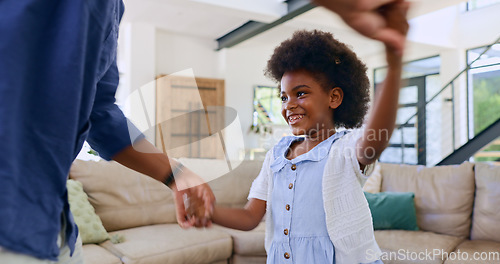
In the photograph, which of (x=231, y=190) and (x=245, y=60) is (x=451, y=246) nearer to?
(x=231, y=190)

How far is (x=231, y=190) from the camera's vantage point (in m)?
2.96

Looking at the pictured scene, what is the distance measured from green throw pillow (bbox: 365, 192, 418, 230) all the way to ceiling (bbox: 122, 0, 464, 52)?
197 cm

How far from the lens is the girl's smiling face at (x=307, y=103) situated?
96 centimetres

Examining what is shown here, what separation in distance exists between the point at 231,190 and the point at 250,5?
275cm

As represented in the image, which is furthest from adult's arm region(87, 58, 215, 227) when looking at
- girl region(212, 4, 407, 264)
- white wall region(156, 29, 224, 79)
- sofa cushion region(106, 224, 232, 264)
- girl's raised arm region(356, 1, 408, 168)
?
white wall region(156, 29, 224, 79)

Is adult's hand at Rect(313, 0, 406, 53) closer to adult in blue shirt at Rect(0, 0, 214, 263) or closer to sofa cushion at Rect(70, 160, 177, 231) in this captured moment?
adult in blue shirt at Rect(0, 0, 214, 263)

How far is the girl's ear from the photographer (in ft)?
3.24

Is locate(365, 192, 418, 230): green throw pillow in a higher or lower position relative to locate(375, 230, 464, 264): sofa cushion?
higher

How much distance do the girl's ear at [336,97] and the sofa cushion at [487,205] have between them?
79.0 inches

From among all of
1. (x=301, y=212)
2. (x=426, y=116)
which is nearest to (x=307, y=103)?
(x=301, y=212)

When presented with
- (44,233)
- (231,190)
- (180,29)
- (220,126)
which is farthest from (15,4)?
(180,29)

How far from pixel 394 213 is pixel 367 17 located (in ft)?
7.78

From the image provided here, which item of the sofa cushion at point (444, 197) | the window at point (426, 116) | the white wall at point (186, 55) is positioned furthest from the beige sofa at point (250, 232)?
the white wall at point (186, 55)

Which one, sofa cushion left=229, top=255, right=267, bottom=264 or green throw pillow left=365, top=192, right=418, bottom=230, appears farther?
green throw pillow left=365, top=192, right=418, bottom=230
